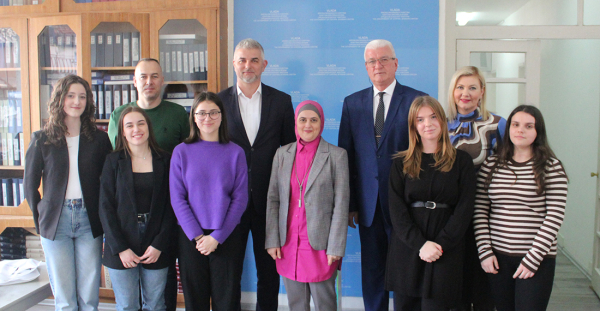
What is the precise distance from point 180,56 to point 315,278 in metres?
1.94

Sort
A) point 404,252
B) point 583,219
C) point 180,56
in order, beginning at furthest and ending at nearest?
1. point 583,219
2. point 180,56
3. point 404,252

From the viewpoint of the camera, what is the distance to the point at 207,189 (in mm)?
1859

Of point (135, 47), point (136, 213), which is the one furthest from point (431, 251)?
point (135, 47)

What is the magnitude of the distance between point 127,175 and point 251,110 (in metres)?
0.76

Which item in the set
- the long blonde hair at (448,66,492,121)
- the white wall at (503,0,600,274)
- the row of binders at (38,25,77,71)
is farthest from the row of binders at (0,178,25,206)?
the white wall at (503,0,600,274)

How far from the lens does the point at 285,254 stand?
6.35 ft

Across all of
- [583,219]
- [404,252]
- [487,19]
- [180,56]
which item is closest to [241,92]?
[180,56]

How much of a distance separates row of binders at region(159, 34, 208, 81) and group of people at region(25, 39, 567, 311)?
910mm

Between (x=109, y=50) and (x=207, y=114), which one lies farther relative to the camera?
(x=109, y=50)

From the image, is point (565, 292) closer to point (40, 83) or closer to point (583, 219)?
point (583, 219)

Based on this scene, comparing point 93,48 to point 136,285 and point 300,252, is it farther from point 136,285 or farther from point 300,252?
point 300,252

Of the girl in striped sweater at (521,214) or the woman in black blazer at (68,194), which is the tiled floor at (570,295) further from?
the girl in striped sweater at (521,214)

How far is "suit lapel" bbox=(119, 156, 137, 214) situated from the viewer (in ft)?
6.12

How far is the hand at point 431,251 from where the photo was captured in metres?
1.70
